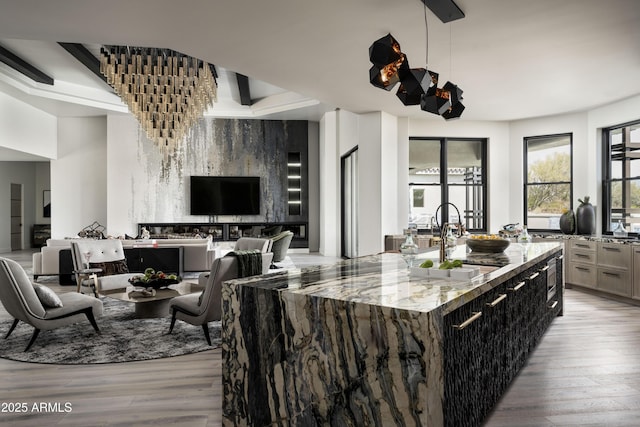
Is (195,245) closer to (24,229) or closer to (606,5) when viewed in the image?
(606,5)

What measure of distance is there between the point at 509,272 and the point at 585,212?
4.78m

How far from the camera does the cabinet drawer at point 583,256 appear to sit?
5891mm

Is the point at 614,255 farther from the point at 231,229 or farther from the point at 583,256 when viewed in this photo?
the point at 231,229

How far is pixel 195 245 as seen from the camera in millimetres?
7324

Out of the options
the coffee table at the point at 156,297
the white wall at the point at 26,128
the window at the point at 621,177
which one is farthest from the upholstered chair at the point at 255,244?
the white wall at the point at 26,128

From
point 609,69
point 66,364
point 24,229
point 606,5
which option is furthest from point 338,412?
point 24,229

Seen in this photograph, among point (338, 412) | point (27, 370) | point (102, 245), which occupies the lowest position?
point (27, 370)

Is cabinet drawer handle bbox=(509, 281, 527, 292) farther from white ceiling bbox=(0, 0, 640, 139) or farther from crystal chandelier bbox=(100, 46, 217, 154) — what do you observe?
crystal chandelier bbox=(100, 46, 217, 154)

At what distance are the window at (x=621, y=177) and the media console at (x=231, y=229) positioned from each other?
7.07m

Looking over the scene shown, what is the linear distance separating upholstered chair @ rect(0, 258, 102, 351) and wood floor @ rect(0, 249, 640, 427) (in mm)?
394

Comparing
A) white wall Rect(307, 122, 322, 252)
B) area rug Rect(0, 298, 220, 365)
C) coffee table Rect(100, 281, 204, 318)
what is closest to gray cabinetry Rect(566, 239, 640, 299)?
area rug Rect(0, 298, 220, 365)

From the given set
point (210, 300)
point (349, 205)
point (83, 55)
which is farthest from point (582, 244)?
point (83, 55)

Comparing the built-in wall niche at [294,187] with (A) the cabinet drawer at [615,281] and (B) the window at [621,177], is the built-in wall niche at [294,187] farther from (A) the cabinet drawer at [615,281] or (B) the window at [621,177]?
(A) the cabinet drawer at [615,281]

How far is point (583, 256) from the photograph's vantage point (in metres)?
6.07
